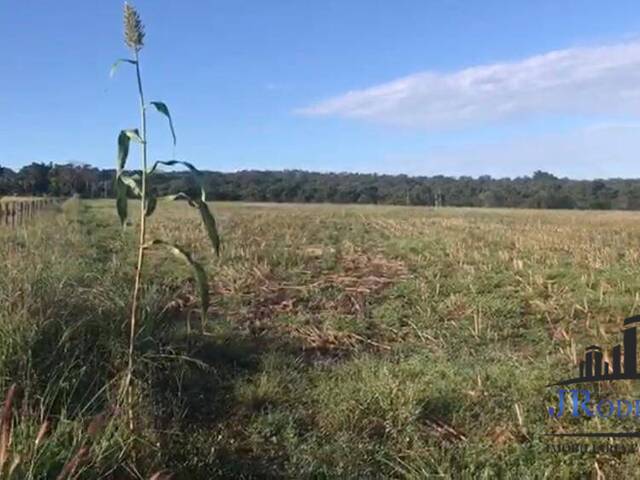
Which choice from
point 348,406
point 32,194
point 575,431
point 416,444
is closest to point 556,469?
point 575,431

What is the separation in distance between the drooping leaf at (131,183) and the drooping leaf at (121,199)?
0.06ft

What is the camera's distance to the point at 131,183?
310cm

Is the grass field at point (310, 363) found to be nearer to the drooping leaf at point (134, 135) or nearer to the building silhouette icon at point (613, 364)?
the building silhouette icon at point (613, 364)

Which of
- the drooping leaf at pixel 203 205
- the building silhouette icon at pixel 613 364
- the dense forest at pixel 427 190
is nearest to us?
the drooping leaf at pixel 203 205

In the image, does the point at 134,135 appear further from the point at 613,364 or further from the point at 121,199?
the point at 613,364

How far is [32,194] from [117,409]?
20854 mm

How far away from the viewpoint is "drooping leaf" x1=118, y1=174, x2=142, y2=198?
3.10 m

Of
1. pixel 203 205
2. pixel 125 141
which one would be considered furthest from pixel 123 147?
pixel 203 205

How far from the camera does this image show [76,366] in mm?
4582

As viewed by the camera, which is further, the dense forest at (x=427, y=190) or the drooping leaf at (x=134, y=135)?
the dense forest at (x=427, y=190)

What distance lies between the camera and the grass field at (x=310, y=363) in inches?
145

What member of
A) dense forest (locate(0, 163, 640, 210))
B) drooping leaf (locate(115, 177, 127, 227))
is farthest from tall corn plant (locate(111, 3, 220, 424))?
dense forest (locate(0, 163, 640, 210))

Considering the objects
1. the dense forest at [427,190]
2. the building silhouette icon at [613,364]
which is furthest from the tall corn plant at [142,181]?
the dense forest at [427,190]

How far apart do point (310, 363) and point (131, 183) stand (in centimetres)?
316
